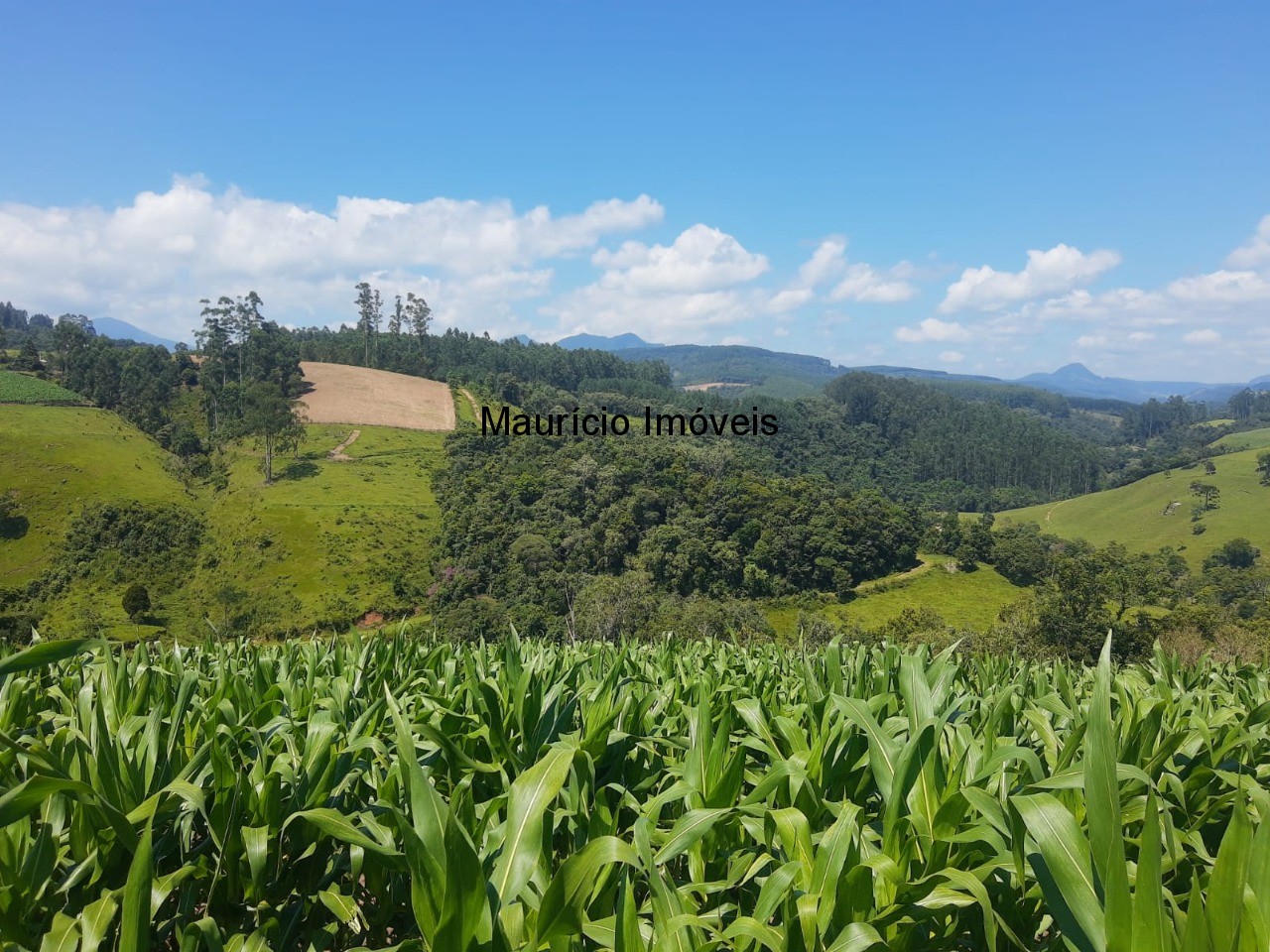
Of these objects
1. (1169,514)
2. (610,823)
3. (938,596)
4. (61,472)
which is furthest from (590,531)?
(1169,514)

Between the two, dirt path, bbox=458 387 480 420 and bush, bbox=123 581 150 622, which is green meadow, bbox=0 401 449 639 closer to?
bush, bbox=123 581 150 622

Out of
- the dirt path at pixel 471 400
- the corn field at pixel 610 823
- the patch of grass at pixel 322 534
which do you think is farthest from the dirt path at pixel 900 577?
the corn field at pixel 610 823

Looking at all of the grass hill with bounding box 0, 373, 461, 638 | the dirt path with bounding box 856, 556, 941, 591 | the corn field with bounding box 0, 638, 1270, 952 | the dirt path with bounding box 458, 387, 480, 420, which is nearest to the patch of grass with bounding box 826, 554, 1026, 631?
the dirt path with bounding box 856, 556, 941, 591

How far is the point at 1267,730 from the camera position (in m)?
2.90

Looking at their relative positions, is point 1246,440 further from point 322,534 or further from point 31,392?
point 31,392

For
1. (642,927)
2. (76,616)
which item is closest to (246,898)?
(642,927)

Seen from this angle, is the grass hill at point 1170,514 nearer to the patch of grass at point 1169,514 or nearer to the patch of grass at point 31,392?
the patch of grass at point 1169,514

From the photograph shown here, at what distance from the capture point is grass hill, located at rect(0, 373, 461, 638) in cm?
4403

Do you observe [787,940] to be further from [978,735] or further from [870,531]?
[870,531]

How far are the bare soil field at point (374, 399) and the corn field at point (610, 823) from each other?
237 ft

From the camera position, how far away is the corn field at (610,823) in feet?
4.37

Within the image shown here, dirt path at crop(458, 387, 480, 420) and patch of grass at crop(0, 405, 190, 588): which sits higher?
dirt path at crop(458, 387, 480, 420)

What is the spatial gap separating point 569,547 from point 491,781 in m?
52.3

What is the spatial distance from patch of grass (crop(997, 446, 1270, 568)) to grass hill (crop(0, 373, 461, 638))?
7337 cm
